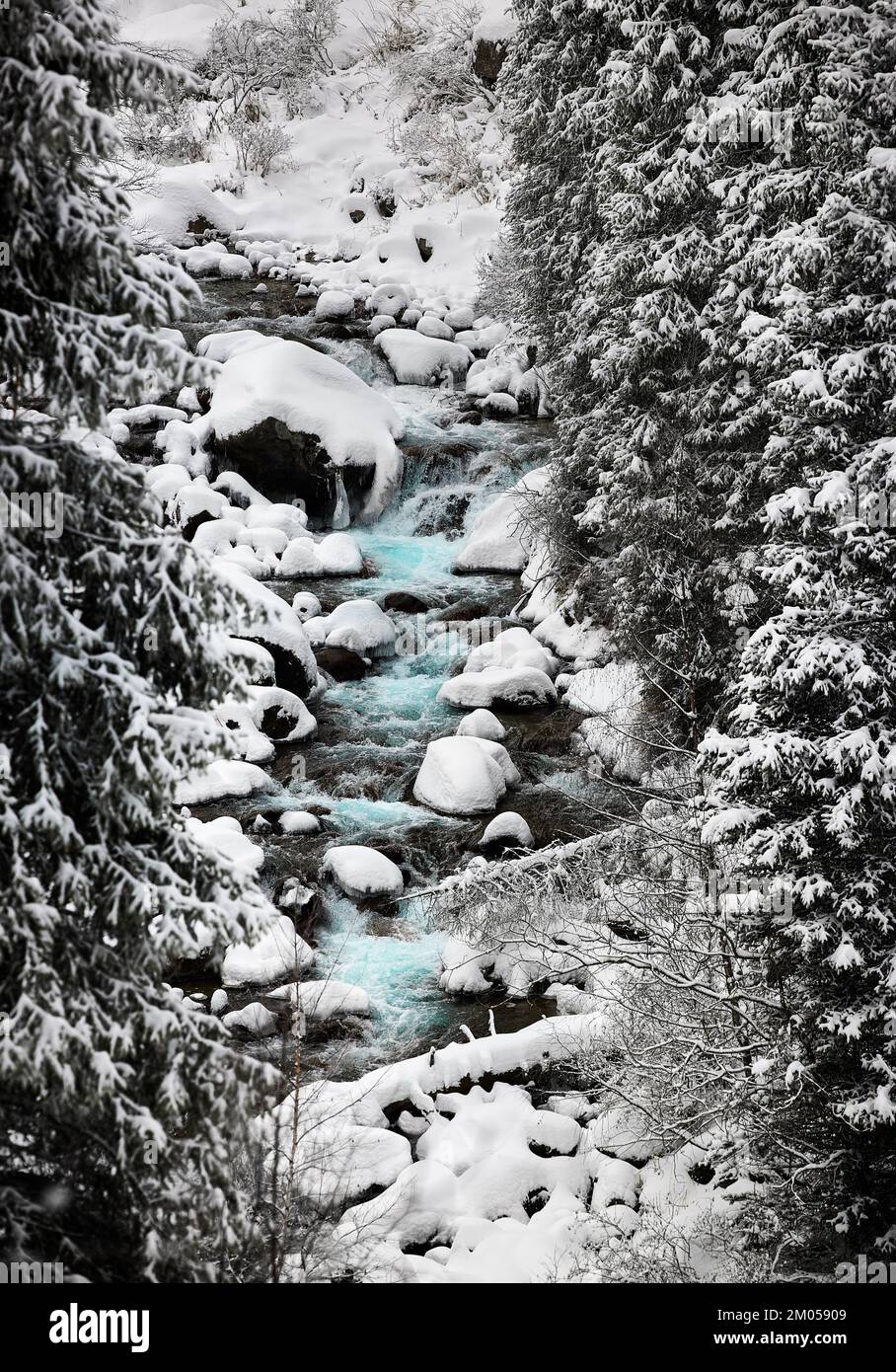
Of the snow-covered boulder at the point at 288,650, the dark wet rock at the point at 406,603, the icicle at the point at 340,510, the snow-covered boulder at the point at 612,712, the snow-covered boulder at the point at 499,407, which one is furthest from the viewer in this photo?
the snow-covered boulder at the point at 499,407

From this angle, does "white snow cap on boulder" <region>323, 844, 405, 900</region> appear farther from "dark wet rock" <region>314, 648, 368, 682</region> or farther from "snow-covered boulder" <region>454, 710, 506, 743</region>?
"dark wet rock" <region>314, 648, 368, 682</region>

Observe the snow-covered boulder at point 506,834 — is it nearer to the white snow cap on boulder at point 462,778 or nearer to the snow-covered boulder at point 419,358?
the white snow cap on boulder at point 462,778

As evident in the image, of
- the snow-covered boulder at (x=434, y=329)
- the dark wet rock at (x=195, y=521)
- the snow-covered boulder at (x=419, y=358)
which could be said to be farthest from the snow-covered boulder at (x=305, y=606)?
the snow-covered boulder at (x=434, y=329)

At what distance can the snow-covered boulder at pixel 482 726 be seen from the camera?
15.2 m

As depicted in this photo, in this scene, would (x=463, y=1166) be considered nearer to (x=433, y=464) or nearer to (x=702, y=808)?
(x=702, y=808)

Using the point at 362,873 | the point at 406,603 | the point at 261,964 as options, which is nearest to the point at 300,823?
the point at 362,873

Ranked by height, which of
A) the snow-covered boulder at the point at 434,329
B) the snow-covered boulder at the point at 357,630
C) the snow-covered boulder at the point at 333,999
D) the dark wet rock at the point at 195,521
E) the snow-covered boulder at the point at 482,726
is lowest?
the snow-covered boulder at the point at 333,999

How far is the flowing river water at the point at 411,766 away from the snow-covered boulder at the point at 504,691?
25 centimetres

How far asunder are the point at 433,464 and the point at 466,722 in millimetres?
8643

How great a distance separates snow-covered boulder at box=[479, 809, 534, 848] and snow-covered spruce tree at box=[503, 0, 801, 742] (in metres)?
2.49

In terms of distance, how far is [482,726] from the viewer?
15227 mm

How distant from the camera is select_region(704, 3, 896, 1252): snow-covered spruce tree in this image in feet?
23.0
